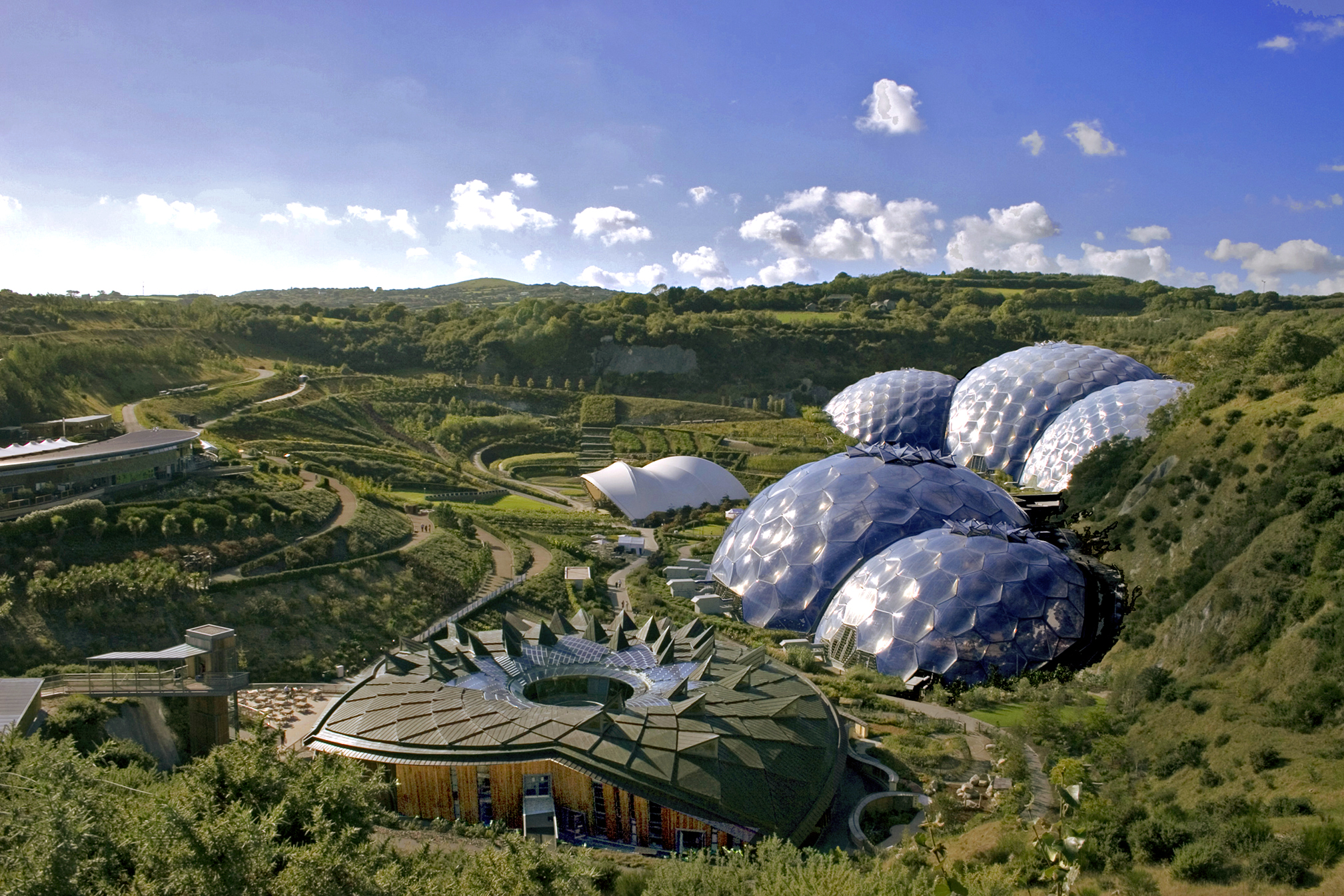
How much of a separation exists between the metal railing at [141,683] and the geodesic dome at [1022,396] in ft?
122

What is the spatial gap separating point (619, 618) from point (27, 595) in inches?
663

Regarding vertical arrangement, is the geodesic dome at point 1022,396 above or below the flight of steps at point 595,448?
above

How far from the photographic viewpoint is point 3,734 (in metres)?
16.0

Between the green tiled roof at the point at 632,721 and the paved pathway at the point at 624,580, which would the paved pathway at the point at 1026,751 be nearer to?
the green tiled roof at the point at 632,721

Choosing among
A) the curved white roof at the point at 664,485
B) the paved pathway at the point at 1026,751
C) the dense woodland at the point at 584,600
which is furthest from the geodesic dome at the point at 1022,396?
the paved pathway at the point at 1026,751

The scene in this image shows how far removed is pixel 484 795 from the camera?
17484 millimetres

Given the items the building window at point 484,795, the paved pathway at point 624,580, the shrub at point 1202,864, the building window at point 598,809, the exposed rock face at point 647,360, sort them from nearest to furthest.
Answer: the shrub at point 1202,864 < the building window at point 598,809 < the building window at point 484,795 < the paved pathway at point 624,580 < the exposed rock face at point 647,360

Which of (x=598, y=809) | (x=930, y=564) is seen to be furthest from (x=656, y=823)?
(x=930, y=564)

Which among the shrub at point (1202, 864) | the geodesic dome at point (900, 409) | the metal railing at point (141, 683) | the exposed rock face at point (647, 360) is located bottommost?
the metal railing at point (141, 683)

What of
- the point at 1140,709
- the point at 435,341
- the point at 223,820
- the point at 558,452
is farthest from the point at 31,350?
the point at 1140,709

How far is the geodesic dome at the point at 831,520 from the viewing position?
97.9ft

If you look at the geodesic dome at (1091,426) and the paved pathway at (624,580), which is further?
the geodesic dome at (1091,426)

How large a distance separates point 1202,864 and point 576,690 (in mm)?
13004

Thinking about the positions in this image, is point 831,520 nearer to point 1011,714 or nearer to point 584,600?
point 584,600
